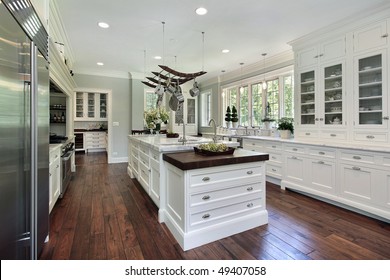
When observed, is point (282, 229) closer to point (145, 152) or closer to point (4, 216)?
point (145, 152)

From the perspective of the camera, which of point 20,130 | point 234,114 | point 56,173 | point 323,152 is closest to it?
point 20,130

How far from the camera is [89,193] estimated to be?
369 centimetres

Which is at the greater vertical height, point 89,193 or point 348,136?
point 348,136

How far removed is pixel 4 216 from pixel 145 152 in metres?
2.26

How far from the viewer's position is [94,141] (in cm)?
867

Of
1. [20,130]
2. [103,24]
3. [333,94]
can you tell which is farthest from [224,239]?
[103,24]

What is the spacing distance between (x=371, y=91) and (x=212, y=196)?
8.75ft

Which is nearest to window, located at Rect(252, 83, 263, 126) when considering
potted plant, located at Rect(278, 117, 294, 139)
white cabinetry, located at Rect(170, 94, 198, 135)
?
potted plant, located at Rect(278, 117, 294, 139)

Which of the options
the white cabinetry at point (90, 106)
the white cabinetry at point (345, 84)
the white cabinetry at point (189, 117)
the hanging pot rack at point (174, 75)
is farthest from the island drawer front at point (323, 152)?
the white cabinetry at point (90, 106)

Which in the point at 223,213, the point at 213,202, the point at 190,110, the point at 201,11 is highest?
the point at 201,11

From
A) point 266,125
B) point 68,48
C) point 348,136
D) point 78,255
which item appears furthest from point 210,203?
point 68,48

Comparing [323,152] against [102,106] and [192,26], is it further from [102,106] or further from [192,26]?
[102,106]

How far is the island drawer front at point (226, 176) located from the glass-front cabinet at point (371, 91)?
1827 mm

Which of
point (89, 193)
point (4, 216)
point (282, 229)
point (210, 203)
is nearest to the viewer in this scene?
point (4, 216)
